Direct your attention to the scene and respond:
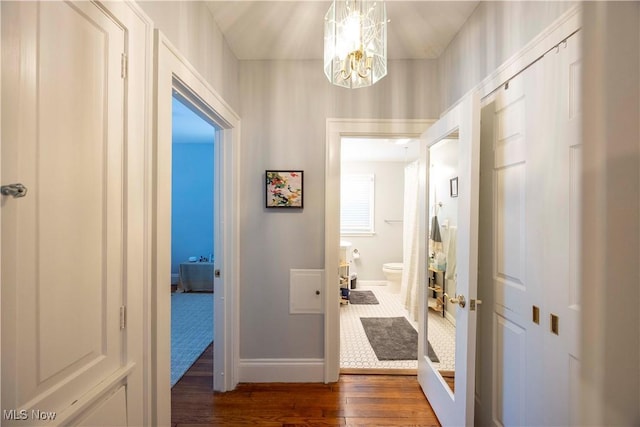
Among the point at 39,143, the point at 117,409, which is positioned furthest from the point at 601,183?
the point at 117,409

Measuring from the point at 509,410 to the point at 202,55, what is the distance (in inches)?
100

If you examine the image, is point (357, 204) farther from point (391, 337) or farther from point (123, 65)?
point (123, 65)

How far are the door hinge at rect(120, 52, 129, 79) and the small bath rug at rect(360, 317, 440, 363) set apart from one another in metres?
2.70

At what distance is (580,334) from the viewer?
3.05 ft

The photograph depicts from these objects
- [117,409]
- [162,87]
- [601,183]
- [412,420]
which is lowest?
[412,420]

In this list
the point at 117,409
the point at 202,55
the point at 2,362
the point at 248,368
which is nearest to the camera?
the point at 2,362

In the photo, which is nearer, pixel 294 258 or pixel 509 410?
pixel 509 410

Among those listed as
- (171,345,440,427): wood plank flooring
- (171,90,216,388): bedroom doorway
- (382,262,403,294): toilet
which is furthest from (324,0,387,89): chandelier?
(382,262,403,294): toilet

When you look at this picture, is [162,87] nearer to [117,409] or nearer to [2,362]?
[2,362]

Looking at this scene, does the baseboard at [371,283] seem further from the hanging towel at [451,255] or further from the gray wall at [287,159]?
the hanging towel at [451,255]

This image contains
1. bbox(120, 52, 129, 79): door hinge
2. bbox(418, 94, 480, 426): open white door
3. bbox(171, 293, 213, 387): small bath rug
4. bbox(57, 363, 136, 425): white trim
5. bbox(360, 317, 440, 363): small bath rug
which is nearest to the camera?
bbox(57, 363, 136, 425): white trim

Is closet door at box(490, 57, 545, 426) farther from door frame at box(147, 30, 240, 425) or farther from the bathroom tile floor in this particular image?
door frame at box(147, 30, 240, 425)

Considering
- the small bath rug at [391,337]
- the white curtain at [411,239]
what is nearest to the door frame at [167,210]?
the small bath rug at [391,337]

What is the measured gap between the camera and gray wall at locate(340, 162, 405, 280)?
16.4 ft
